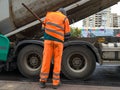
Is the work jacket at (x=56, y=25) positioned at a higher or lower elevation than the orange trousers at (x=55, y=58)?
higher

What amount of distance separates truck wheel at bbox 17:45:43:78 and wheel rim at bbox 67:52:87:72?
76 centimetres

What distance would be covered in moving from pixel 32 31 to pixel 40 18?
28.3 inches

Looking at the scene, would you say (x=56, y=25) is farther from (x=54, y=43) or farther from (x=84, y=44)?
(x=84, y=44)

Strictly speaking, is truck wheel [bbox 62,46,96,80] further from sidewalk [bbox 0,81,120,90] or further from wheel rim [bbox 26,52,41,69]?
sidewalk [bbox 0,81,120,90]

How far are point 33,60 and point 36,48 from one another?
1.16ft

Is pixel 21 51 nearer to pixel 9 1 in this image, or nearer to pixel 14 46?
pixel 14 46

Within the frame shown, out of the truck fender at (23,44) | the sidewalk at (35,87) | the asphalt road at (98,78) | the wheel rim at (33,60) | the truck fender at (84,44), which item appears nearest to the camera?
the sidewalk at (35,87)

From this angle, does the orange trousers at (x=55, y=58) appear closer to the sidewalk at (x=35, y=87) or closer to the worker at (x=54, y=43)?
the worker at (x=54, y=43)

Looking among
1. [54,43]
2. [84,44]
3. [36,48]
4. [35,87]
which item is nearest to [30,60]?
[36,48]

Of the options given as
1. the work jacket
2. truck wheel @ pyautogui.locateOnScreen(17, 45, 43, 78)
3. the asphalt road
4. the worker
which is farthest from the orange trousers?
truck wheel @ pyautogui.locateOnScreen(17, 45, 43, 78)

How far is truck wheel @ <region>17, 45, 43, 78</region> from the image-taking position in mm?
7711

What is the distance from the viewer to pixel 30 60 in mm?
7902

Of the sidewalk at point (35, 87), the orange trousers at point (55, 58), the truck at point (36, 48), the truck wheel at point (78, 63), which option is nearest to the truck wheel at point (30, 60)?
the truck at point (36, 48)

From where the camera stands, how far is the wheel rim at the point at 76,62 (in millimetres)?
7613
